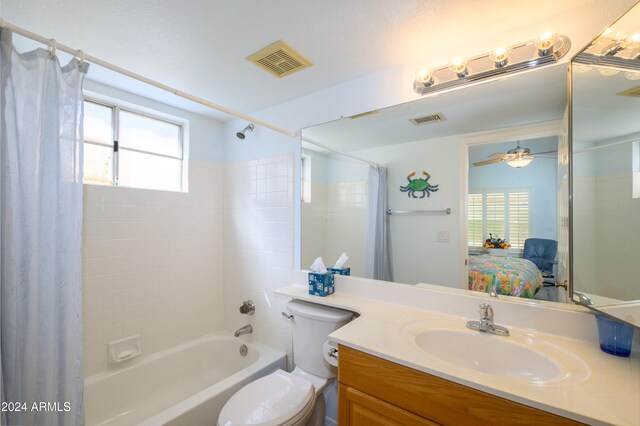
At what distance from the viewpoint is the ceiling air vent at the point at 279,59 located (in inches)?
55.9

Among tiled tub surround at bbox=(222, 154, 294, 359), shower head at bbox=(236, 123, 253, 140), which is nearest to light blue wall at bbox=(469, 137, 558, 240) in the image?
tiled tub surround at bbox=(222, 154, 294, 359)

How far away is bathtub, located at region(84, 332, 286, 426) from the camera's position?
146 centimetres

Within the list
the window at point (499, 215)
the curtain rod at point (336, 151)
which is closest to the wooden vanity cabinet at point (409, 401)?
the window at point (499, 215)

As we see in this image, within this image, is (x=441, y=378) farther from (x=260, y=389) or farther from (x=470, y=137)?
(x=470, y=137)

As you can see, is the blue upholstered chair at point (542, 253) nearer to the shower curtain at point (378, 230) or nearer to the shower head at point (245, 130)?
the shower curtain at point (378, 230)

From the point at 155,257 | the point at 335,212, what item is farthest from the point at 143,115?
the point at 335,212

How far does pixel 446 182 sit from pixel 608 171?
0.60 m

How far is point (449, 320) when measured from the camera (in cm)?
126

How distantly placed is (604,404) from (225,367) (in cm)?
234

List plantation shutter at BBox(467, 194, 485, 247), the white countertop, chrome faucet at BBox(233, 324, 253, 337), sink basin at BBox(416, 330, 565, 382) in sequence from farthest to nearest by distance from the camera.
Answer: chrome faucet at BBox(233, 324, 253, 337)
plantation shutter at BBox(467, 194, 485, 247)
sink basin at BBox(416, 330, 565, 382)
the white countertop

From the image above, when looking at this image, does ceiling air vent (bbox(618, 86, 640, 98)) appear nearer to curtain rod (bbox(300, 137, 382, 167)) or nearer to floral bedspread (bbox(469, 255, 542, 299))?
floral bedspread (bbox(469, 255, 542, 299))

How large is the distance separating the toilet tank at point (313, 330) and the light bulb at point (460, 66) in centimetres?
141

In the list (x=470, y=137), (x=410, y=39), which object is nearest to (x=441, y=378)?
(x=470, y=137)

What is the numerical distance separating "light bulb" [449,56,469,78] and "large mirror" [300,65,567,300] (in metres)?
0.10
